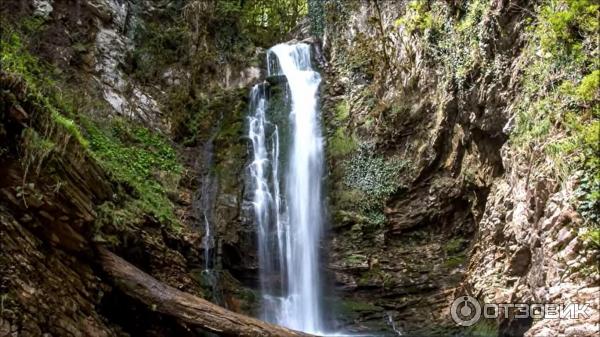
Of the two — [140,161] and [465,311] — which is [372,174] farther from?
[140,161]

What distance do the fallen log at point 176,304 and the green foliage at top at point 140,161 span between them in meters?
1.95

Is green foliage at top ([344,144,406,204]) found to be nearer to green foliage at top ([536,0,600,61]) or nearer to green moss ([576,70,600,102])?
green foliage at top ([536,0,600,61])

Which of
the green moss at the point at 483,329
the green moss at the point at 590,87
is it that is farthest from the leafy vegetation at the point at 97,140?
the green moss at the point at 590,87

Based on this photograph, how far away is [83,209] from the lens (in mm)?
6035

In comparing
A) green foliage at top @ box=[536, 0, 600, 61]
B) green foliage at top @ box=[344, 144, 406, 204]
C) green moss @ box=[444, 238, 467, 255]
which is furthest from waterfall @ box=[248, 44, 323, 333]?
green foliage at top @ box=[536, 0, 600, 61]

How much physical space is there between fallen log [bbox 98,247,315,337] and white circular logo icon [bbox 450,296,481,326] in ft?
13.1

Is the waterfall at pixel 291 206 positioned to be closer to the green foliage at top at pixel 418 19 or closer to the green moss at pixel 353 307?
the green moss at pixel 353 307

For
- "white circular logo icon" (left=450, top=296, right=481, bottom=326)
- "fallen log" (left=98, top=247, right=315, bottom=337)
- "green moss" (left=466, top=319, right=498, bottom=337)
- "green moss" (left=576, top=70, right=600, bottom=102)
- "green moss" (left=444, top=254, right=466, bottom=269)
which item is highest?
"green moss" (left=576, top=70, right=600, bottom=102)

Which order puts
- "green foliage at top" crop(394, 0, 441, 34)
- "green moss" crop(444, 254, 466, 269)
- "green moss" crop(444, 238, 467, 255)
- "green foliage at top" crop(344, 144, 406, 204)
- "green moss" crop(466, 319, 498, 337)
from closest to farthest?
"green moss" crop(466, 319, 498, 337) → "green moss" crop(444, 254, 466, 269) → "green moss" crop(444, 238, 467, 255) → "green foliage at top" crop(394, 0, 441, 34) → "green foliage at top" crop(344, 144, 406, 204)

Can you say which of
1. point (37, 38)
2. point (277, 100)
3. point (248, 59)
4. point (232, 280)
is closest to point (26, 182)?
point (232, 280)

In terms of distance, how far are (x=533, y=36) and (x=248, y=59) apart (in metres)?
9.46

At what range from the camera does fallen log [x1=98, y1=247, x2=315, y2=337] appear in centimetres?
628

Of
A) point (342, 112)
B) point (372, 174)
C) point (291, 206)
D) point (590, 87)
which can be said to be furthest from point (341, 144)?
point (590, 87)

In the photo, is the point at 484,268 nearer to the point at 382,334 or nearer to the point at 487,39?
the point at 382,334
